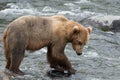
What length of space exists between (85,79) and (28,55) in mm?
2055

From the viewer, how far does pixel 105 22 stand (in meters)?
13.7

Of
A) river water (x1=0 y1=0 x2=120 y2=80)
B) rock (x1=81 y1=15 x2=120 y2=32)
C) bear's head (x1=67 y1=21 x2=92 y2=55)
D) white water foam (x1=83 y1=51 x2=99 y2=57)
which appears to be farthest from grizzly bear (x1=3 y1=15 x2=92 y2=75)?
rock (x1=81 y1=15 x2=120 y2=32)

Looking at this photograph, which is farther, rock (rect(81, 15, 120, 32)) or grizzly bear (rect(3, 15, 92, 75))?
rock (rect(81, 15, 120, 32))

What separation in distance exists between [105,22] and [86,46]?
297 cm

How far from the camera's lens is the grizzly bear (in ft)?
25.3

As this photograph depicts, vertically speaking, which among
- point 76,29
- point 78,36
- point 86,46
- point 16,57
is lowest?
point 86,46

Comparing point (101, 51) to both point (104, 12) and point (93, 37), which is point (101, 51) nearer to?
point (93, 37)

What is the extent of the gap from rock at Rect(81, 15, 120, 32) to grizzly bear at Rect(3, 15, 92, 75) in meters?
5.12

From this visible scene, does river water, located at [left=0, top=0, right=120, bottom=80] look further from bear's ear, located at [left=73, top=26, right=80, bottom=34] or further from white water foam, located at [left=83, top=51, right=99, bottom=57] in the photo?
bear's ear, located at [left=73, top=26, right=80, bottom=34]

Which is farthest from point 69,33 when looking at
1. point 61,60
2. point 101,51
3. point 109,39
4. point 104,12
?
point 104,12

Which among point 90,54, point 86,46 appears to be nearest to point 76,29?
point 90,54

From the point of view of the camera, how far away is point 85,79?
8234 mm

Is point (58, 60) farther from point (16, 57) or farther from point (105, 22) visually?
point (105, 22)

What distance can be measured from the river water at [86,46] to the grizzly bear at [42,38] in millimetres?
336
